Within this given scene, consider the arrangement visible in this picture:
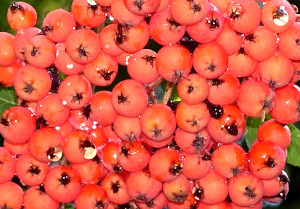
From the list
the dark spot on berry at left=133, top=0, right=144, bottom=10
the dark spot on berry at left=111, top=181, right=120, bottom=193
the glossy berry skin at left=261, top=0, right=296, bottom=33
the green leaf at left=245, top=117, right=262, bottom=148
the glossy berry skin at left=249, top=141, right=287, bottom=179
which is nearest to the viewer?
the dark spot on berry at left=133, top=0, right=144, bottom=10

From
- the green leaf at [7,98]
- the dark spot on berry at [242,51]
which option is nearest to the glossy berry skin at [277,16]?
the dark spot on berry at [242,51]

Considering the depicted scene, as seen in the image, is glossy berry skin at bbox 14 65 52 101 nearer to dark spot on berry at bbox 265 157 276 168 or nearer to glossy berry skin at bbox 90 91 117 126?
glossy berry skin at bbox 90 91 117 126

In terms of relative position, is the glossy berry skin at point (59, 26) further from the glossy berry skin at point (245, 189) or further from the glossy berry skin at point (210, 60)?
the glossy berry skin at point (245, 189)

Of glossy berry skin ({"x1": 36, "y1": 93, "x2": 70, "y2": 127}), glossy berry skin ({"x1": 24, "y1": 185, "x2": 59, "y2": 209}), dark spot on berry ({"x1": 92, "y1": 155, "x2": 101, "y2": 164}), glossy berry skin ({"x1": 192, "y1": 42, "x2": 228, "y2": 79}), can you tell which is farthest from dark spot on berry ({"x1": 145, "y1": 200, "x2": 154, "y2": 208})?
glossy berry skin ({"x1": 192, "y1": 42, "x2": 228, "y2": 79})

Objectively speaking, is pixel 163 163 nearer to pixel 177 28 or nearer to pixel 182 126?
pixel 182 126

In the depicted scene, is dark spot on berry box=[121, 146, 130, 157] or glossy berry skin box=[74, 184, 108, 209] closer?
dark spot on berry box=[121, 146, 130, 157]

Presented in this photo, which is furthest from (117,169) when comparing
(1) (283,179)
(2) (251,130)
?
(2) (251,130)
